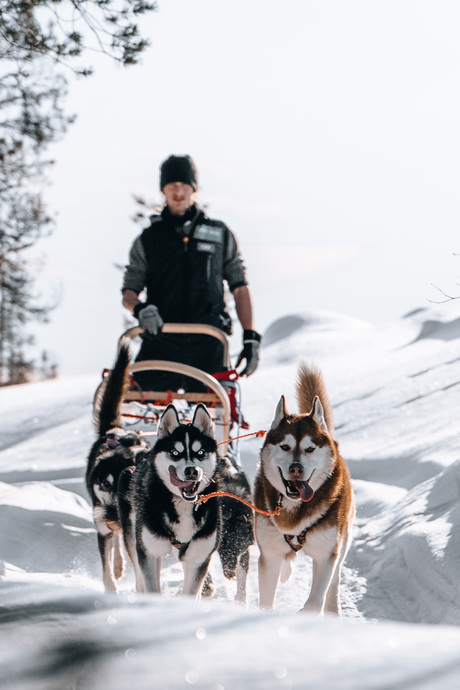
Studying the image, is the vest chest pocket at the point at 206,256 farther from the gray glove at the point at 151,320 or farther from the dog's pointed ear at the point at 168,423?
the dog's pointed ear at the point at 168,423

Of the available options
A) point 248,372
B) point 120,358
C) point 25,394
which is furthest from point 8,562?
point 25,394

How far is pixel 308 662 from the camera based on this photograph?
101cm

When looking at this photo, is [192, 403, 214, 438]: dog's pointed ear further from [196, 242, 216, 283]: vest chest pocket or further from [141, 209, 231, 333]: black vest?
[196, 242, 216, 283]: vest chest pocket

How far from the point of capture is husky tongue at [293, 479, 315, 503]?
347 centimetres

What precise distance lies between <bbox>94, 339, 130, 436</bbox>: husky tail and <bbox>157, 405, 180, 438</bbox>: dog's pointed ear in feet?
3.32

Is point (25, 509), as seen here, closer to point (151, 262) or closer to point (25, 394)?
point (151, 262)

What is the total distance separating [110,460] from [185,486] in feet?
3.29

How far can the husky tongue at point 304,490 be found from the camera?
3.47 meters

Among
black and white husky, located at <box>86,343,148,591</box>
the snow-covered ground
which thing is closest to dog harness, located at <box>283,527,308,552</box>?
the snow-covered ground

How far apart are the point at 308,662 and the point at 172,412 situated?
8.77 ft

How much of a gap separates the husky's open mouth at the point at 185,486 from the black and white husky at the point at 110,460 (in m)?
0.55

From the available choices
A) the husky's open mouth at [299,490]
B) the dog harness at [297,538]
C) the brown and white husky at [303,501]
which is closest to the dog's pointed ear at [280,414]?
the brown and white husky at [303,501]

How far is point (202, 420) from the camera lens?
369 cm

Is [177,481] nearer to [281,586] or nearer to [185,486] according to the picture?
[185,486]
